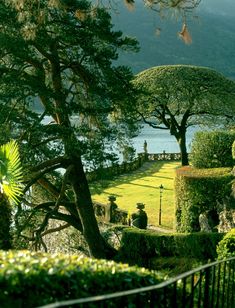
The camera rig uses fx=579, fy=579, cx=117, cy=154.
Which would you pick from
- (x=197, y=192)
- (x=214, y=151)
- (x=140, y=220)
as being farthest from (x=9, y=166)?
(x=214, y=151)

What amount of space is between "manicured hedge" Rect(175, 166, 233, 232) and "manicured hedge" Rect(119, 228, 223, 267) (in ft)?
8.72

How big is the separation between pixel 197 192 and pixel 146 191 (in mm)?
13130

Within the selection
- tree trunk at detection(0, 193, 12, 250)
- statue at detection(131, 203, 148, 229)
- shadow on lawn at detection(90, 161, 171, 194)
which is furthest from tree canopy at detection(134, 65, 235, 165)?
tree trunk at detection(0, 193, 12, 250)

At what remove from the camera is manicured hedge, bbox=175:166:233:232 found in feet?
73.3

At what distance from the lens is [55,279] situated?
17.7ft

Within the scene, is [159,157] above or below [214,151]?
below

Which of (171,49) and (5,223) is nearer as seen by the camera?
(5,223)

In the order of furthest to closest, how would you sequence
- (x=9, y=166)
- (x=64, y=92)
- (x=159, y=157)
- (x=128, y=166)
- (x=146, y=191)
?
1. (x=159, y=157)
2. (x=128, y=166)
3. (x=146, y=191)
4. (x=64, y=92)
5. (x=9, y=166)

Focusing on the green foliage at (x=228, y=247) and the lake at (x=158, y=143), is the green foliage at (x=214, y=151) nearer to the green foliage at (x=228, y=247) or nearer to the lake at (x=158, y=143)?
the green foliage at (x=228, y=247)

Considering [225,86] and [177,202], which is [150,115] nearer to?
[225,86]

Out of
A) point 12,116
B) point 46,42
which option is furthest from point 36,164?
point 46,42

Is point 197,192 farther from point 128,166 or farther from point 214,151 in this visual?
point 128,166

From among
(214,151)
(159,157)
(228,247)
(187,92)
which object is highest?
(187,92)

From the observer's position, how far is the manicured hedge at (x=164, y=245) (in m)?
19.7
